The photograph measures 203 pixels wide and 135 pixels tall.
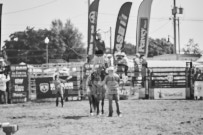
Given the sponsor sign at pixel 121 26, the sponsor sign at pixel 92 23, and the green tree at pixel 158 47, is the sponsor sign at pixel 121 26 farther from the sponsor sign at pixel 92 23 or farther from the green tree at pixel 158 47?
the green tree at pixel 158 47

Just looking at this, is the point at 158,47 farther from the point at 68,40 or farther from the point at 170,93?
the point at 170,93

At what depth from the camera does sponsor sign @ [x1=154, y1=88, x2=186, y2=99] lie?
2333 centimetres

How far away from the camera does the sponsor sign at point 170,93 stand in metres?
23.3

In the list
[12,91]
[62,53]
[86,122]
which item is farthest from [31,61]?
[86,122]

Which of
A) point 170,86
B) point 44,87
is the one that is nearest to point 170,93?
point 170,86

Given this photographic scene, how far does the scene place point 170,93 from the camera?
23.4 meters

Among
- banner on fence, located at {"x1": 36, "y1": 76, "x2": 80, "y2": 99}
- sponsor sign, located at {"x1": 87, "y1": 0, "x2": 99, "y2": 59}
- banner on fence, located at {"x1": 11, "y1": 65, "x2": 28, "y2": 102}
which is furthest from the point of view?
sponsor sign, located at {"x1": 87, "y1": 0, "x2": 99, "y2": 59}

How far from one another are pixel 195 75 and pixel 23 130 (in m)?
14.9

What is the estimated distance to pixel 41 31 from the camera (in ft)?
302

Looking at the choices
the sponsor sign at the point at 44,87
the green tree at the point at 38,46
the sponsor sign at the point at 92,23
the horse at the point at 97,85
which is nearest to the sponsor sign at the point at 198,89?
the sponsor sign at the point at 92,23

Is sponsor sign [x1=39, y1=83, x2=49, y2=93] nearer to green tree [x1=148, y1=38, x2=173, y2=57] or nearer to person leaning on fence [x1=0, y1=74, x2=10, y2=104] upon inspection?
person leaning on fence [x1=0, y1=74, x2=10, y2=104]

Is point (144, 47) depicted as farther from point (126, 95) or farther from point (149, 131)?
point (149, 131)

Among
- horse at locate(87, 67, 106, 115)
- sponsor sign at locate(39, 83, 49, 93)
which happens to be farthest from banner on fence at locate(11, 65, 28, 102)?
horse at locate(87, 67, 106, 115)

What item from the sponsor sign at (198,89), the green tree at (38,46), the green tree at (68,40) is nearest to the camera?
the sponsor sign at (198,89)
